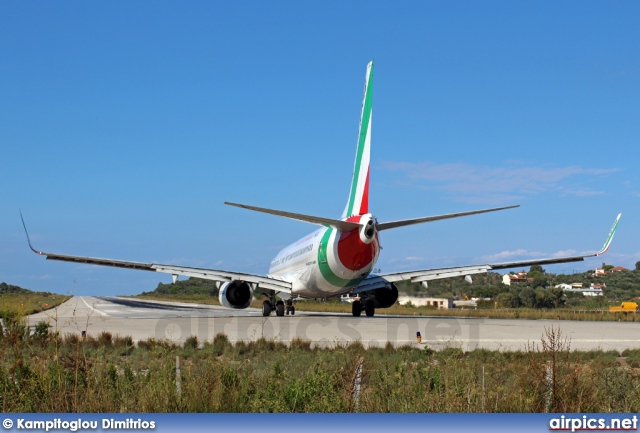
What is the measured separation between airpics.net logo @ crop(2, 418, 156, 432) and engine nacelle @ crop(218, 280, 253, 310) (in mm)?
29143

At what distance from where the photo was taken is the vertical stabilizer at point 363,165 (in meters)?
32.0

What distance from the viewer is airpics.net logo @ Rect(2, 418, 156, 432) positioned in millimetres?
5629

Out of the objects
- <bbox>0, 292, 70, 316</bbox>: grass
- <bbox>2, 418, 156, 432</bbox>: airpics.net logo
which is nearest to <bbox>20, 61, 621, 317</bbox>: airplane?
<bbox>0, 292, 70, 316</bbox>: grass

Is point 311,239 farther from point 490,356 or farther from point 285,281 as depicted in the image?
point 490,356

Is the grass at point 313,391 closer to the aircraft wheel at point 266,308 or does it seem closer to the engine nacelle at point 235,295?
the engine nacelle at point 235,295

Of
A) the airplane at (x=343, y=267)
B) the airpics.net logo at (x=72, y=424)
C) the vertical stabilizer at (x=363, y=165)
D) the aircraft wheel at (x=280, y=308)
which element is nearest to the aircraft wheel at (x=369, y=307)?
the airplane at (x=343, y=267)

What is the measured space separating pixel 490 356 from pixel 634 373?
9.32ft

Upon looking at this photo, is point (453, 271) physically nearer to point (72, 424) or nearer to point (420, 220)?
point (420, 220)

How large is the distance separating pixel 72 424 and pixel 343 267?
26.0 meters

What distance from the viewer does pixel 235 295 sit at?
1375 inches

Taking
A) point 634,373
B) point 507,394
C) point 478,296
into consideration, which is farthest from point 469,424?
point 478,296

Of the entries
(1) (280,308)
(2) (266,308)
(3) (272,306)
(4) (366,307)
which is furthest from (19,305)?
(4) (366,307)

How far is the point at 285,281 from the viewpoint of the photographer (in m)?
37.4

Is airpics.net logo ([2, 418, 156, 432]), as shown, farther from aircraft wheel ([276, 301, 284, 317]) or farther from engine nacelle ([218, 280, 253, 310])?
aircraft wheel ([276, 301, 284, 317])
